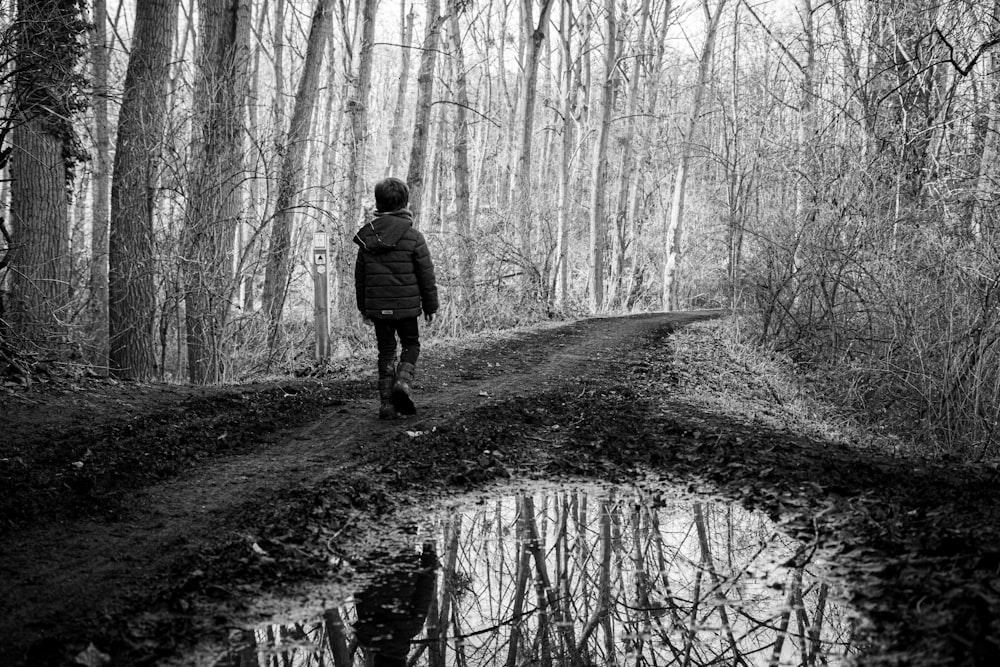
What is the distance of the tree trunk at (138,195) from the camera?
32.9 ft

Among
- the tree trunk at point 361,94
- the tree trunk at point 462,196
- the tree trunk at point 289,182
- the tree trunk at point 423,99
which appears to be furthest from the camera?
the tree trunk at point 361,94

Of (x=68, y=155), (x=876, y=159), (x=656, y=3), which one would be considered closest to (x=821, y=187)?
(x=876, y=159)

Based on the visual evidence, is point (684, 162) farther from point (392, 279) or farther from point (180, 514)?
point (180, 514)

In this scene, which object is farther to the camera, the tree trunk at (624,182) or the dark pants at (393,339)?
the tree trunk at (624,182)

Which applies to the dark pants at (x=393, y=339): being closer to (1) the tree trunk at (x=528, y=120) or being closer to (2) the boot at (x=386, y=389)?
(2) the boot at (x=386, y=389)

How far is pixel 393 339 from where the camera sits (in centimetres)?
716

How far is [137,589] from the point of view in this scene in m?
3.57

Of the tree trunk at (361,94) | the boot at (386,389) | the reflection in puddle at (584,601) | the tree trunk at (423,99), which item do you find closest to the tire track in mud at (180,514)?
the boot at (386,389)

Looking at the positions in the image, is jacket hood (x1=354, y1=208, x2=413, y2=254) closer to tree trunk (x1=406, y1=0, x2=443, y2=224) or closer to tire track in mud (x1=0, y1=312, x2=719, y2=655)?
tire track in mud (x1=0, y1=312, x2=719, y2=655)

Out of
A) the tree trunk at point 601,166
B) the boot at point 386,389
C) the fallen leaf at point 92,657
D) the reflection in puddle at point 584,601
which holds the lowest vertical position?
the reflection in puddle at point 584,601

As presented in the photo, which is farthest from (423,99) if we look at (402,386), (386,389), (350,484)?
(350,484)

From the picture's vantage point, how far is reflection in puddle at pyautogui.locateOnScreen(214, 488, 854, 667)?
3.39 meters

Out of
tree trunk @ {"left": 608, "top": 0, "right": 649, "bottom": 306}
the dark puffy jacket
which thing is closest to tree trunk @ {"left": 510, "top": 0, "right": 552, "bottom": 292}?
tree trunk @ {"left": 608, "top": 0, "right": 649, "bottom": 306}

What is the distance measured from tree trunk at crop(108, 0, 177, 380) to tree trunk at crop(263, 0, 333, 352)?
169 cm
